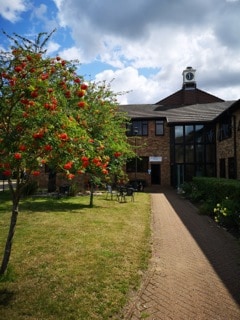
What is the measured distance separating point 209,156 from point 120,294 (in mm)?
22686

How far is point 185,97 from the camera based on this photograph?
37625 mm

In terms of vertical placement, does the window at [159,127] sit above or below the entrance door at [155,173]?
above

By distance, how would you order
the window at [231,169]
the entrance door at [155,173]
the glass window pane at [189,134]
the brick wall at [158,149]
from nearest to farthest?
the window at [231,169] < the glass window pane at [189,134] < the brick wall at [158,149] < the entrance door at [155,173]

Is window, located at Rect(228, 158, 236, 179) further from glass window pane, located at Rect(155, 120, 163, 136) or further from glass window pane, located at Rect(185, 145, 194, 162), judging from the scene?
glass window pane, located at Rect(155, 120, 163, 136)

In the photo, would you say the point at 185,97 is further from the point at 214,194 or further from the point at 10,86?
the point at 10,86

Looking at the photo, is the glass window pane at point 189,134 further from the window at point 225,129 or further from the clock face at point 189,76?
the clock face at point 189,76

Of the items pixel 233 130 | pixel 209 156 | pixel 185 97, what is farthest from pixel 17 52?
pixel 185 97

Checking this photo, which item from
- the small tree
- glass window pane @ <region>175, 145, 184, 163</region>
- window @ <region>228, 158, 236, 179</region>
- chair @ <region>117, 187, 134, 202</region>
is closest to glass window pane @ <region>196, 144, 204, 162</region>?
glass window pane @ <region>175, 145, 184, 163</region>

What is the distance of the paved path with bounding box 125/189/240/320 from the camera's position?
163 inches

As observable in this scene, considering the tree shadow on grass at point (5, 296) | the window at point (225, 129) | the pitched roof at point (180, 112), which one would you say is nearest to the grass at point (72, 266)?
the tree shadow on grass at point (5, 296)

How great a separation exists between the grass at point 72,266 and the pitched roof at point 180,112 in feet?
56.9

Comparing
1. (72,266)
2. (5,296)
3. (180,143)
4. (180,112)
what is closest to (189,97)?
(180,112)

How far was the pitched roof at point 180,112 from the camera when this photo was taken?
25.9 m

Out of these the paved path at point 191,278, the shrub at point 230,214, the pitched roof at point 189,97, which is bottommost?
the paved path at point 191,278
